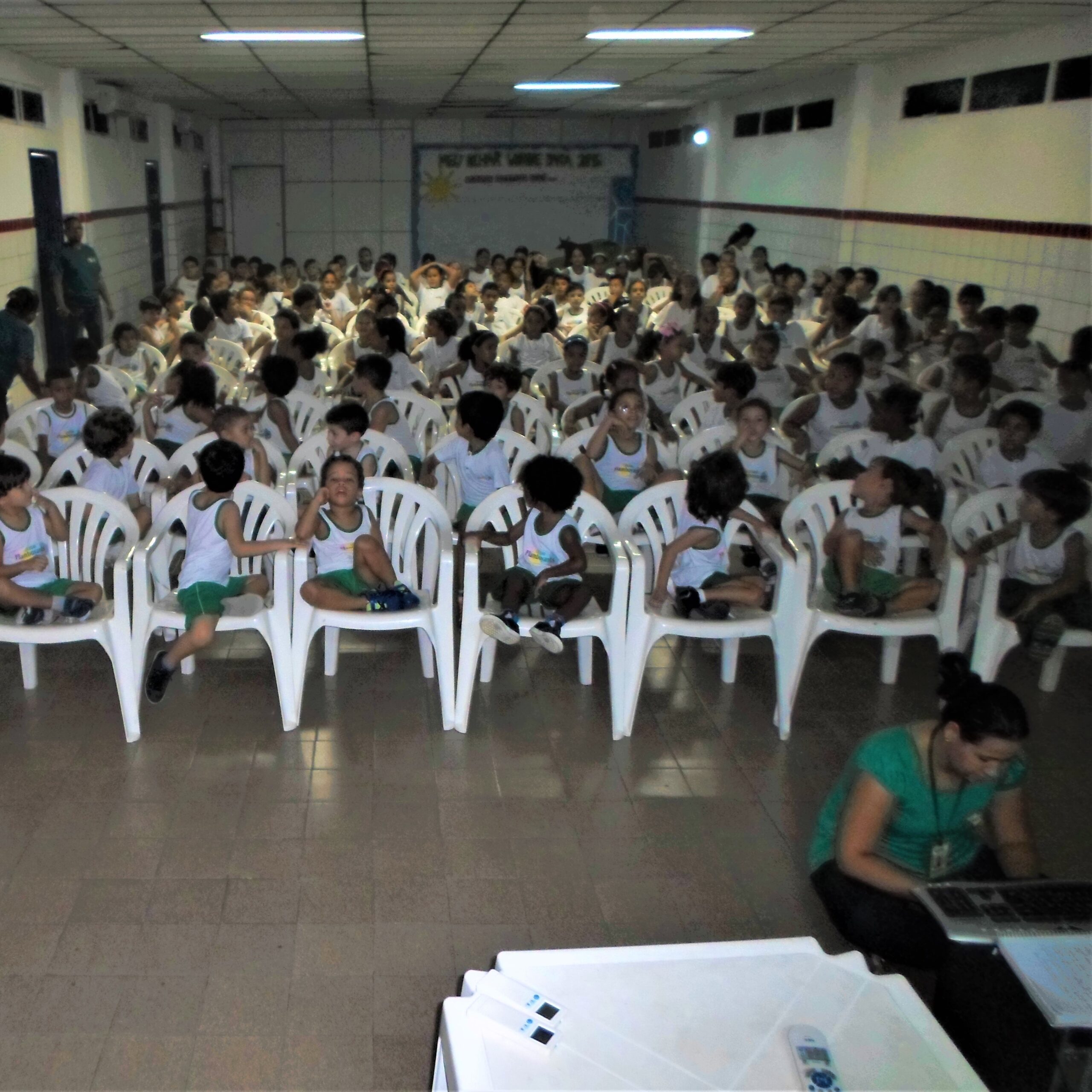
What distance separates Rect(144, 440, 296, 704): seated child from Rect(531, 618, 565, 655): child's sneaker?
3.02ft

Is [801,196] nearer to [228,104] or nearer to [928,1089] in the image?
[228,104]

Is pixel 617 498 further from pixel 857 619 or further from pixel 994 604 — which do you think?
pixel 994 604

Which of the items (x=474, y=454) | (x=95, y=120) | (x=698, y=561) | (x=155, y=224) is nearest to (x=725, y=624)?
(x=698, y=561)

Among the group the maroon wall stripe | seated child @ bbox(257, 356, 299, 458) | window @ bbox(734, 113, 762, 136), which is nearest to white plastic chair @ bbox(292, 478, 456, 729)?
seated child @ bbox(257, 356, 299, 458)

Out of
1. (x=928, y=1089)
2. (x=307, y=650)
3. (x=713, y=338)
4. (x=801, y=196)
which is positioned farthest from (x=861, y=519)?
(x=801, y=196)

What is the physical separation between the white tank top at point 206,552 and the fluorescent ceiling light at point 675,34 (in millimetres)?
5030

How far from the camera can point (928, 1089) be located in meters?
1.75

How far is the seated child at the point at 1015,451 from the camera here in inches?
185

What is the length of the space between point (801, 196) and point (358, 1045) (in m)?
10.3

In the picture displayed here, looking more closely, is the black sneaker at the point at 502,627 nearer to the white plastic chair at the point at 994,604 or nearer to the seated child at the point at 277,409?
the white plastic chair at the point at 994,604

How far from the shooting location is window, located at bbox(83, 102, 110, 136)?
10375 millimetres

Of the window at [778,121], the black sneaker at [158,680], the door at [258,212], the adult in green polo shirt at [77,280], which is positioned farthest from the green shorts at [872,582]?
the door at [258,212]

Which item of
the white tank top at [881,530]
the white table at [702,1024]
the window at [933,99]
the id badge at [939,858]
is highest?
the window at [933,99]

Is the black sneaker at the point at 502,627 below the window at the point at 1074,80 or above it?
below
